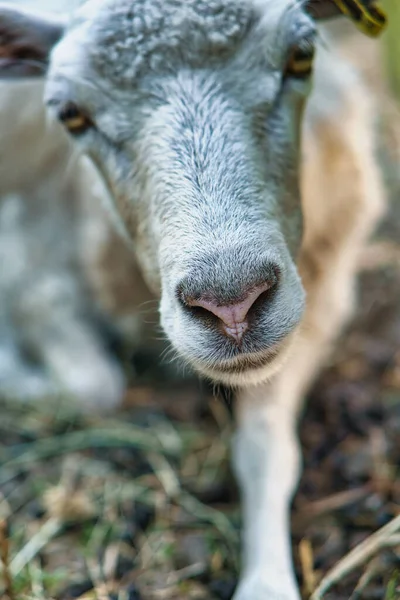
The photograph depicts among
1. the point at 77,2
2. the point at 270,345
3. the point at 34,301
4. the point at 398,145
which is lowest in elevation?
the point at 398,145

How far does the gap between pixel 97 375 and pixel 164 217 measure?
1.70 m

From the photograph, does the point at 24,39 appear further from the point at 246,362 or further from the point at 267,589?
the point at 267,589

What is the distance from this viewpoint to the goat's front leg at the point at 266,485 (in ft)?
8.34

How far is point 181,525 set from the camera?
305cm

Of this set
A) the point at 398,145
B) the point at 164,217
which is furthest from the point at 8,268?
the point at 398,145

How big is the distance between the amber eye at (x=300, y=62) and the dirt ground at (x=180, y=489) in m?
1.45

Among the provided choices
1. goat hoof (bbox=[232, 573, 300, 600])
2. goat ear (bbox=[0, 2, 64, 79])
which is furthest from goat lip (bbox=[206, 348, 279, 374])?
goat ear (bbox=[0, 2, 64, 79])

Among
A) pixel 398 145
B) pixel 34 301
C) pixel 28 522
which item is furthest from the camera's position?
pixel 398 145

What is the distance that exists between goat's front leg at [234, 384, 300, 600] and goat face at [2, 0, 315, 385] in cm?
63

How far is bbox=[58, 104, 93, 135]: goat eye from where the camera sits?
8.91 ft

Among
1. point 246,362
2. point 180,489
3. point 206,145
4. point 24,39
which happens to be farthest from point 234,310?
point 24,39

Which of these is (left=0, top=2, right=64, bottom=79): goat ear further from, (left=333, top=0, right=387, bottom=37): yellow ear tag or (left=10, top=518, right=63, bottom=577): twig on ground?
(left=10, top=518, right=63, bottom=577): twig on ground

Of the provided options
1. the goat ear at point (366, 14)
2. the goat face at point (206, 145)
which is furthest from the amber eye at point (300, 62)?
the goat ear at point (366, 14)

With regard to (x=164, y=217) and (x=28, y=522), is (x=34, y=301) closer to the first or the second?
(x=28, y=522)
